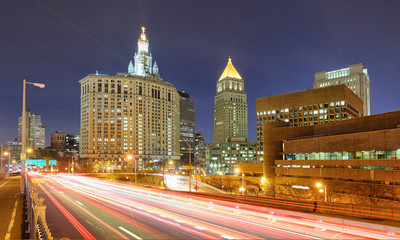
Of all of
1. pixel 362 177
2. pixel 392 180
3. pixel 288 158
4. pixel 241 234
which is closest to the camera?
pixel 241 234

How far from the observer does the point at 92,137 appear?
19725 cm

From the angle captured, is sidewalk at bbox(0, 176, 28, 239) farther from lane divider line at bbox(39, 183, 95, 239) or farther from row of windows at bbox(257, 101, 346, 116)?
row of windows at bbox(257, 101, 346, 116)

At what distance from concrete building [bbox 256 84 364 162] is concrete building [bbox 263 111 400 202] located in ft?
139

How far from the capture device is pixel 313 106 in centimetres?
13900

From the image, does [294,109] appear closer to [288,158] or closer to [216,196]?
[288,158]

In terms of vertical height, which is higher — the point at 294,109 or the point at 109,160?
the point at 294,109

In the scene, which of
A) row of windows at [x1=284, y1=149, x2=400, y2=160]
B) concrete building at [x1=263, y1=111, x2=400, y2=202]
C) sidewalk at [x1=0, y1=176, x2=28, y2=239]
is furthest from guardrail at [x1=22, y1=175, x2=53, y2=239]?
row of windows at [x1=284, y1=149, x2=400, y2=160]

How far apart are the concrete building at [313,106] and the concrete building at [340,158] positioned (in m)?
42.4

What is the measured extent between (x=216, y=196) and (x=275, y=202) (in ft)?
32.2

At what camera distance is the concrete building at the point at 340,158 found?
51.2 m

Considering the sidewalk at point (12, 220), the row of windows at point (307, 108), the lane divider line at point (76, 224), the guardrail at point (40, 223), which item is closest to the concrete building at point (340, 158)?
the lane divider line at point (76, 224)

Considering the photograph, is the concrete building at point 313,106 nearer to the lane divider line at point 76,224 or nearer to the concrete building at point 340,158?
the concrete building at point 340,158

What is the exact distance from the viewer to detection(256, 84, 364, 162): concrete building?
130m

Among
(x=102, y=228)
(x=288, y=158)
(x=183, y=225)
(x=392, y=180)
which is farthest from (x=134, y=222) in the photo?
(x=288, y=158)
